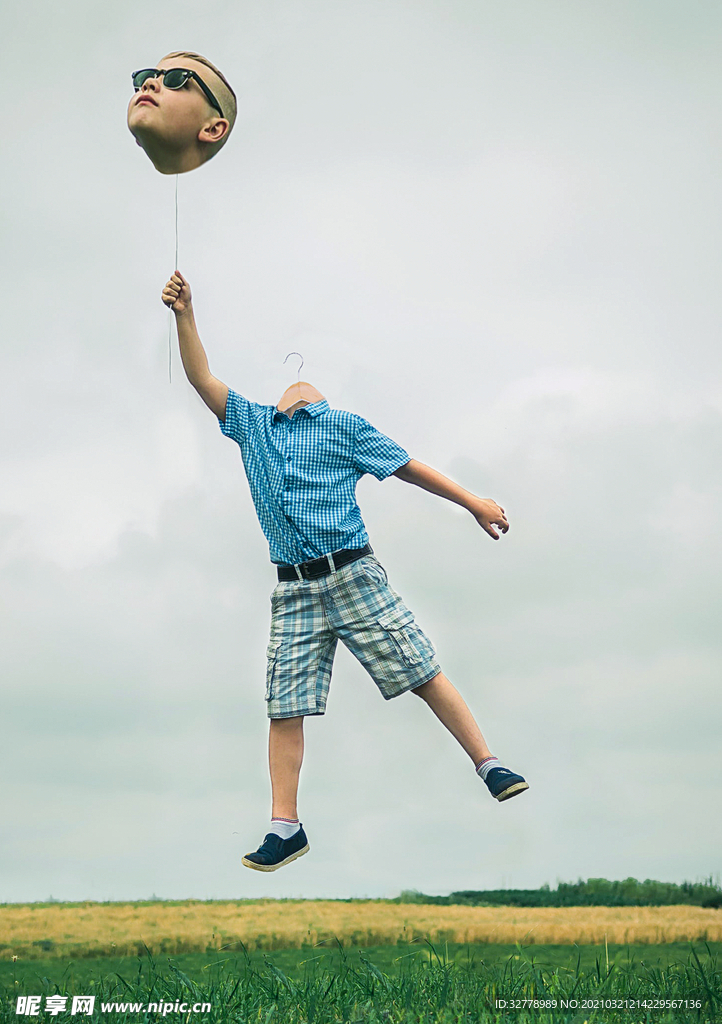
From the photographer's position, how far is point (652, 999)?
3.64 metres

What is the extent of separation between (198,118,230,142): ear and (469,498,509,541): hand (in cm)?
167

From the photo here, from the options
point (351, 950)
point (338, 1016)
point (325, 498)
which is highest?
point (325, 498)

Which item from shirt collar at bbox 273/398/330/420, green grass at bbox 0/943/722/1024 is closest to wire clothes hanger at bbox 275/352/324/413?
shirt collar at bbox 273/398/330/420

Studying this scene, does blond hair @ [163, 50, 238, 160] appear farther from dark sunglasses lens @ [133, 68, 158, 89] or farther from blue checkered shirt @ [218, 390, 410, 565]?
blue checkered shirt @ [218, 390, 410, 565]

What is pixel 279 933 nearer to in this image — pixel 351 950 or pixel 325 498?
pixel 351 950

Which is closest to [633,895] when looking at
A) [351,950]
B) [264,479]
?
[351,950]

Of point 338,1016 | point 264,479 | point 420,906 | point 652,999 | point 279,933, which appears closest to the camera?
point 338,1016

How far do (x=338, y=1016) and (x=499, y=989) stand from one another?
646 millimetres

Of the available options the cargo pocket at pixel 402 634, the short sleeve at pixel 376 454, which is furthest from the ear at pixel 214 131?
the cargo pocket at pixel 402 634

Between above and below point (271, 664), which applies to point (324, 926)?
below

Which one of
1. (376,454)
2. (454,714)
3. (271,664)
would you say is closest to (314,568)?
(271,664)

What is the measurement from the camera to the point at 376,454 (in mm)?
3939

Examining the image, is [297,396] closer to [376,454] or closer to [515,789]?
[376,454]

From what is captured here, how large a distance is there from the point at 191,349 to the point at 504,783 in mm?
1962
